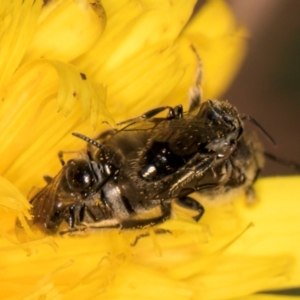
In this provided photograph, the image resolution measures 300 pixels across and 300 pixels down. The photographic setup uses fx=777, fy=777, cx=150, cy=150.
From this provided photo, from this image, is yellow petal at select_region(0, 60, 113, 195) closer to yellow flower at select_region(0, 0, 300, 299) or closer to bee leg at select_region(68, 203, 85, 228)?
yellow flower at select_region(0, 0, 300, 299)

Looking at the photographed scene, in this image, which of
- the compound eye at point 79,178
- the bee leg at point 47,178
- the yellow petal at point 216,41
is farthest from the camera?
the yellow petal at point 216,41

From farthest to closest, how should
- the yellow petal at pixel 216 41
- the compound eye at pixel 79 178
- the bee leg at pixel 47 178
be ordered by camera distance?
1. the yellow petal at pixel 216 41
2. the bee leg at pixel 47 178
3. the compound eye at pixel 79 178

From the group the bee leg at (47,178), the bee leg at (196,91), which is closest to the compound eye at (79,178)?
the bee leg at (47,178)

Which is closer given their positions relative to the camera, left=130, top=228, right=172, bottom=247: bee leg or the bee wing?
the bee wing

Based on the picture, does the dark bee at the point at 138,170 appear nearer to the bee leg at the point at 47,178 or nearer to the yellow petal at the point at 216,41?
the bee leg at the point at 47,178

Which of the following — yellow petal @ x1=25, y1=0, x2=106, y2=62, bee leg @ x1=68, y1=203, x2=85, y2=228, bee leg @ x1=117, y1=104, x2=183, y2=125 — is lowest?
bee leg @ x1=68, y1=203, x2=85, y2=228

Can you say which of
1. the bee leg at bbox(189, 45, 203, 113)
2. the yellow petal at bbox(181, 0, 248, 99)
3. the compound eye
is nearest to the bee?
the compound eye

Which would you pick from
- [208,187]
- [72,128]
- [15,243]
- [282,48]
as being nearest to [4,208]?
[15,243]

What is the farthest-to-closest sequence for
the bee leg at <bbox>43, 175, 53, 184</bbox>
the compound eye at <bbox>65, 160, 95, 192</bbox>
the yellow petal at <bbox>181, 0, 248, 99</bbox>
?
1. the yellow petal at <bbox>181, 0, 248, 99</bbox>
2. the bee leg at <bbox>43, 175, 53, 184</bbox>
3. the compound eye at <bbox>65, 160, 95, 192</bbox>
